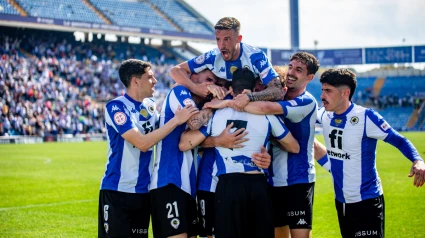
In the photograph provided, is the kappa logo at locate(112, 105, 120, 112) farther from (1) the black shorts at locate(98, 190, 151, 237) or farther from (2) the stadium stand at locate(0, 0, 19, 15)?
(2) the stadium stand at locate(0, 0, 19, 15)

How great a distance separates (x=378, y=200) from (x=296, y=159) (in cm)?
103

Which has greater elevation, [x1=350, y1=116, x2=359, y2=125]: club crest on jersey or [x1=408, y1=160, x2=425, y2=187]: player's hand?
[x1=350, y1=116, x2=359, y2=125]: club crest on jersey

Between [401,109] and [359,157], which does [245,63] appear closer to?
[359,157]

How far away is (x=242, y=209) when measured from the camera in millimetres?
5672

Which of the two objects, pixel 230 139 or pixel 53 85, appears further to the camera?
pixel 53 85

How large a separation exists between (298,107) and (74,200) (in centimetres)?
837

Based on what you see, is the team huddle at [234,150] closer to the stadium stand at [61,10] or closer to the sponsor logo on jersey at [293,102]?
the sponsor logo on jersey at [293,102]

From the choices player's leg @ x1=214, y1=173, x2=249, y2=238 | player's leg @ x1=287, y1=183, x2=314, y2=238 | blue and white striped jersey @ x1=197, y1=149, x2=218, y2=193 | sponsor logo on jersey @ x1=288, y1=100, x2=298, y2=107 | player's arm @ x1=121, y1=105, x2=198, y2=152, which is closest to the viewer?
player's leg @ x1=214, y1=173, x2=249, y2=238

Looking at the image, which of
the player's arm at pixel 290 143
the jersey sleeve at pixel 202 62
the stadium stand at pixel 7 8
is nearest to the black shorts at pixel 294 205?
the player's arm at pixel 290 143

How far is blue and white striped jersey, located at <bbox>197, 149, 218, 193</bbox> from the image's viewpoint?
611 centimetres

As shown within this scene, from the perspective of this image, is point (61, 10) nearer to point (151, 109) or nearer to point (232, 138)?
point (151, 109)

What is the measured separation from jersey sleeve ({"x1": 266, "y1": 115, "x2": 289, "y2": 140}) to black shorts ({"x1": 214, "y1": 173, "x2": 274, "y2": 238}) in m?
0.60

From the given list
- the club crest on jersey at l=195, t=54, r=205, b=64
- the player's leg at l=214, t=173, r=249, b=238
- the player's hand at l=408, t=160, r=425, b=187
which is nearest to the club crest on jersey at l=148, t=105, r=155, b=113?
the club crest on jersey at l=195, t=54, r=205, b=64

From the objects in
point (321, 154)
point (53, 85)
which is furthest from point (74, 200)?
point (53, 85)
